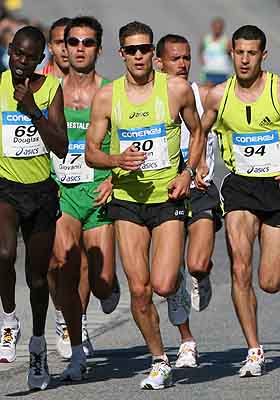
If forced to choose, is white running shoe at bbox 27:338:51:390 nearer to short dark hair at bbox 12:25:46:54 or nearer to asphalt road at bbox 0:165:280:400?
asphalt road at bbox 0:165:280:400

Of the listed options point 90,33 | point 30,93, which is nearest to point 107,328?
point 90,33

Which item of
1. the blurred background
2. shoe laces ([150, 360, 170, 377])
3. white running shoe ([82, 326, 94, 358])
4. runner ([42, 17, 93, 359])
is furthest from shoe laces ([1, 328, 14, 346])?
the blurred background

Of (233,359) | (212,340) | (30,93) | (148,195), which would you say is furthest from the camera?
(212,340)

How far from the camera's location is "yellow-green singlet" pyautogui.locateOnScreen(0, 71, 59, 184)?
9.59 meters

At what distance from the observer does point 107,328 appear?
1277 cm

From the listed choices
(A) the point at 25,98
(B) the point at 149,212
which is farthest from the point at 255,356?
(A) the point at 25,98

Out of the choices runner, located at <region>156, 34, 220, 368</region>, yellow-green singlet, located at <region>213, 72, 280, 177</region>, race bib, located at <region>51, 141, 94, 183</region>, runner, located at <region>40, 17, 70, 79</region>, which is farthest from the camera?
runner, located at <region>40, 17, 70, 79</region>

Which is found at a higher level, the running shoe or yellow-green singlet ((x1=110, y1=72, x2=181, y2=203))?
yellow-green singlet ((x1=110, y1=72, x2=181, y2=203))

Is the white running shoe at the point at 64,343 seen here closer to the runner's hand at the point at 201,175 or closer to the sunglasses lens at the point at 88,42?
the runner's hand at the point at 201,175

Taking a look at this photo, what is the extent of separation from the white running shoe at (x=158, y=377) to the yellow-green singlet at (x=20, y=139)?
1.37 meters

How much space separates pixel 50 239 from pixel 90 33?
77.9 inches

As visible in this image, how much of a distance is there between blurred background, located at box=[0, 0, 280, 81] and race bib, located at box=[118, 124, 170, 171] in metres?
29.1

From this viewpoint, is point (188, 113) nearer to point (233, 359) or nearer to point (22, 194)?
point (22, 194)

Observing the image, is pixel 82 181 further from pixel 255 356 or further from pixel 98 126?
pixel 255 356
